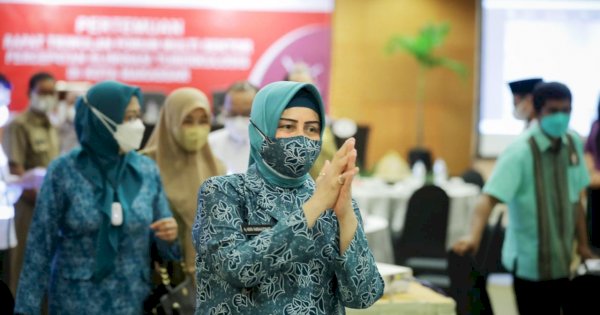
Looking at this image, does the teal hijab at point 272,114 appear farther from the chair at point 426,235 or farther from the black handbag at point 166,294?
the chair at point 426,235

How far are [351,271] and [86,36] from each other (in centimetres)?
1078

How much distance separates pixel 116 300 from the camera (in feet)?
11.8

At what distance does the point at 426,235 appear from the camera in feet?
25.5

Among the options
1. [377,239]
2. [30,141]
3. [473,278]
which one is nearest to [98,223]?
[473,278]

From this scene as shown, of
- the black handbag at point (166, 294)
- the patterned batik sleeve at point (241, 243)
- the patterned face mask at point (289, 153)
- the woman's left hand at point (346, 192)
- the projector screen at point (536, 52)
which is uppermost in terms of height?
the projector screen at point (536, 52)

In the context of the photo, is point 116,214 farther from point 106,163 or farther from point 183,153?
point 183,153

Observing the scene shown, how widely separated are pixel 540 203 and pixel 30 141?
383 centimetres

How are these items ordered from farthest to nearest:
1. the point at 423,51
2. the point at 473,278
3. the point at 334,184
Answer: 1. the point at 423,51
2. the point at 473,278
3. the point at 334,184

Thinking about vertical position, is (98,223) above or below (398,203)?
above

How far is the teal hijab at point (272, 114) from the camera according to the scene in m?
2.41

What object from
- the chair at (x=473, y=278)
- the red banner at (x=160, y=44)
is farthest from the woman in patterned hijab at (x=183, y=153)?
the red banner at (x=160, y=44)

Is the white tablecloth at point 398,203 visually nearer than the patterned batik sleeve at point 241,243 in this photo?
No

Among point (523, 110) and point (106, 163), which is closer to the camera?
point (106, 163)

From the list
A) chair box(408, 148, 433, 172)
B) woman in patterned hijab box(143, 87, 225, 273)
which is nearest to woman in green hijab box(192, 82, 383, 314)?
woman in patterned hijab box(143, 87, 225, 273)
